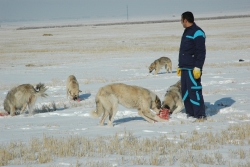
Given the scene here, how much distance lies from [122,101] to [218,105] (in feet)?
11.9

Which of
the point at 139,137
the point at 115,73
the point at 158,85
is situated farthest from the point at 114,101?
the point at 115,73

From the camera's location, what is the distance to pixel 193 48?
29.9ft

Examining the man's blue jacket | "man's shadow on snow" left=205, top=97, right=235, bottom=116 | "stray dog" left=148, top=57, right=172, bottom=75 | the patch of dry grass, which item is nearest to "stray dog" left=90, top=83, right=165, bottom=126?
the man's blue jacket

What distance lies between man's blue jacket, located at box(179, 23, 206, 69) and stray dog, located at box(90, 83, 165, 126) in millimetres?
1195

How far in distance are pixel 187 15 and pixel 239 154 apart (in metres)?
4.03

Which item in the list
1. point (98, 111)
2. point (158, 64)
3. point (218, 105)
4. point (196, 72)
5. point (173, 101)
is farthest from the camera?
point (158, 64)

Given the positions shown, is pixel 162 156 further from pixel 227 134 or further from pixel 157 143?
pixel 227 134

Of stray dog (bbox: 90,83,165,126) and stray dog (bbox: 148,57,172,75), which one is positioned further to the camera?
stray dog (bbox: 148,57,172,75)

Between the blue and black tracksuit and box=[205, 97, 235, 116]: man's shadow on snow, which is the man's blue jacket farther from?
box=[205, 97, 235, 116]: man's shadow on snow

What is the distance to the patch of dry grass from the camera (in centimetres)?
582

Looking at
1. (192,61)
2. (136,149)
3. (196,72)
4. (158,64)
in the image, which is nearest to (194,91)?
(196,72)

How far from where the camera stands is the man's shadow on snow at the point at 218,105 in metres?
10.7

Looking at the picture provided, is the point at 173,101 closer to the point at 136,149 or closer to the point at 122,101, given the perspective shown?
the point at 122,101

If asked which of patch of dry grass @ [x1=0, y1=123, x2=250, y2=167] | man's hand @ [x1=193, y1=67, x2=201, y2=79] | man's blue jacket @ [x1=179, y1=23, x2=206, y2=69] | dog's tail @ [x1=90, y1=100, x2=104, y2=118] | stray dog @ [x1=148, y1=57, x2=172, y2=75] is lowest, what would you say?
patch of dry grass @ [x1=0, y1=123, x2=250, y2=167]
